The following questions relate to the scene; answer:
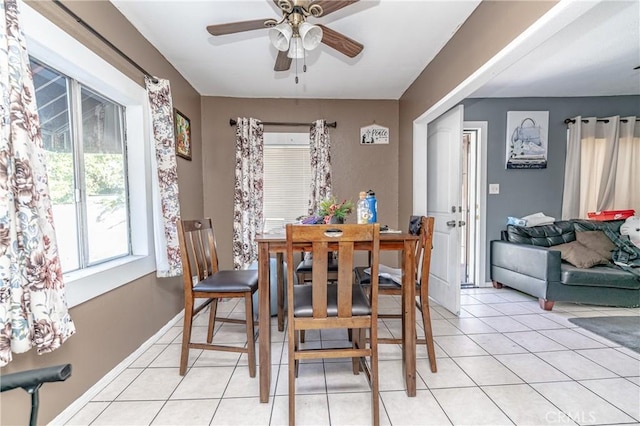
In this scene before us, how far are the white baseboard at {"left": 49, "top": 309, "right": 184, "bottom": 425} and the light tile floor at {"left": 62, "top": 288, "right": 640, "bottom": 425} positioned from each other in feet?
0.10

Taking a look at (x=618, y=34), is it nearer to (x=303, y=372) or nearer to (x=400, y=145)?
(x=400, y=145)

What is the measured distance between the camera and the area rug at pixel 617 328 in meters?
2.24

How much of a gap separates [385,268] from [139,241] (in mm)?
2898

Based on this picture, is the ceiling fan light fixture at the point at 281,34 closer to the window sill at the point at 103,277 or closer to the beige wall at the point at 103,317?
the beige wall at the point at 103,317

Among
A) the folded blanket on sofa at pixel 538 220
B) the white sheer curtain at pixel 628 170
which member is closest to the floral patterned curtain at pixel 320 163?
the folded blanket on sofa at pixel 538 220

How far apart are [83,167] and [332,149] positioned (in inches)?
106

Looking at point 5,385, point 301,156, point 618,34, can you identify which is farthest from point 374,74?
point 5,385

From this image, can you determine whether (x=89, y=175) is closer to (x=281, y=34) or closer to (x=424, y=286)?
(x=281, y=34)

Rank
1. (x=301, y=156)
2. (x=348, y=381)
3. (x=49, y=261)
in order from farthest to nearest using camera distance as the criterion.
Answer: (x=301, y=156) → (x=348, y=381) → (x=49, y=261)

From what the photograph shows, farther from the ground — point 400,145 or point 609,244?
point 400,145

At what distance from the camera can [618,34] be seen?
2.32 m

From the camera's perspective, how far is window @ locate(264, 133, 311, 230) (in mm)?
3838

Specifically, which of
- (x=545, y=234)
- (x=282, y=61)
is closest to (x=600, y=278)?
(x=545, y=234)

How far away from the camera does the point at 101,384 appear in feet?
5.71
